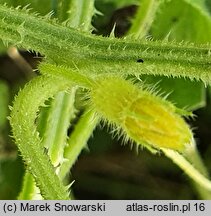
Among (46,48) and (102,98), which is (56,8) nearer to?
(46,48)

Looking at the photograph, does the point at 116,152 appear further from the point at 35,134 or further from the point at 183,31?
the point at 35,134

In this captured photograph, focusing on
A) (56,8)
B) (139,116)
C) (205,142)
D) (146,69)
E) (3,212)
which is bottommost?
(3,212)

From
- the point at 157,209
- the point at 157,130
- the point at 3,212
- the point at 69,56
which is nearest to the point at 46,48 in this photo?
the point at 69,56

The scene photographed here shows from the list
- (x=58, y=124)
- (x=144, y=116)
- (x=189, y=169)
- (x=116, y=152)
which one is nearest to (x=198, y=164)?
(x=189, y=169)

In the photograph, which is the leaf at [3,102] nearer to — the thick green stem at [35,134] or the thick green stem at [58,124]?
the thick green stem at [58,124]

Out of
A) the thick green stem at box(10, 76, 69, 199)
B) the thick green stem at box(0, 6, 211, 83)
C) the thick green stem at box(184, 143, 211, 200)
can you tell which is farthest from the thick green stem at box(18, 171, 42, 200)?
the thick green stem at box(184, 143, 211, 200)

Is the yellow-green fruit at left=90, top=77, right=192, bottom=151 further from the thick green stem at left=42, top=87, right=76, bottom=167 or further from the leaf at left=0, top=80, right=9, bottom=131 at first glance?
the leaf at left=0, top=80, right=9, bottom=131
